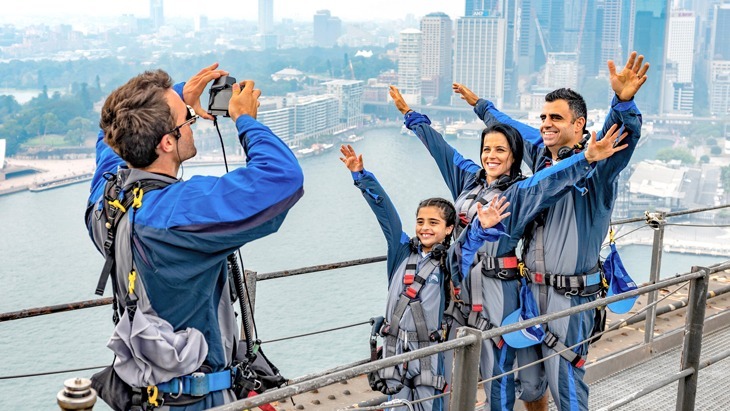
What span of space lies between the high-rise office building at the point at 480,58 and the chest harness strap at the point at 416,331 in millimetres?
54749

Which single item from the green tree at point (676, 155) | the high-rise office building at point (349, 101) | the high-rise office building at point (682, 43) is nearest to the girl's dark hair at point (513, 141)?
the high-rise office building at point (349, 101)

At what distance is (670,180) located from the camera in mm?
51375

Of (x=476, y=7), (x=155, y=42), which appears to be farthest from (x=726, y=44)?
(x=155, y=42)

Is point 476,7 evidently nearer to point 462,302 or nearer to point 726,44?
point 726,44

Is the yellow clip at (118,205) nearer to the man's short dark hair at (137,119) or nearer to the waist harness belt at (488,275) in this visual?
the man's short dark hair at (137,119)

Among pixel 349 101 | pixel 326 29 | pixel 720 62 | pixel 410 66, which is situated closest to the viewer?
pixel 349 101

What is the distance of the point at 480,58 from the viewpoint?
5816cm

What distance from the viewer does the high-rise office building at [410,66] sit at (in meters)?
54.0

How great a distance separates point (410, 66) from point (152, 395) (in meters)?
53.7

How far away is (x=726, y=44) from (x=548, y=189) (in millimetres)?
71085

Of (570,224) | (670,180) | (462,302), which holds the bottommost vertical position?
(670,180)

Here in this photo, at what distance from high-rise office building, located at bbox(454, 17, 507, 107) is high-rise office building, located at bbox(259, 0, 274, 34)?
2708 centimetres

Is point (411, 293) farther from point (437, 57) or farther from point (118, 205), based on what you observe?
point (437, 57)

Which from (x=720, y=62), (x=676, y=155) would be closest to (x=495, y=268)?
(x=676, y=155)
